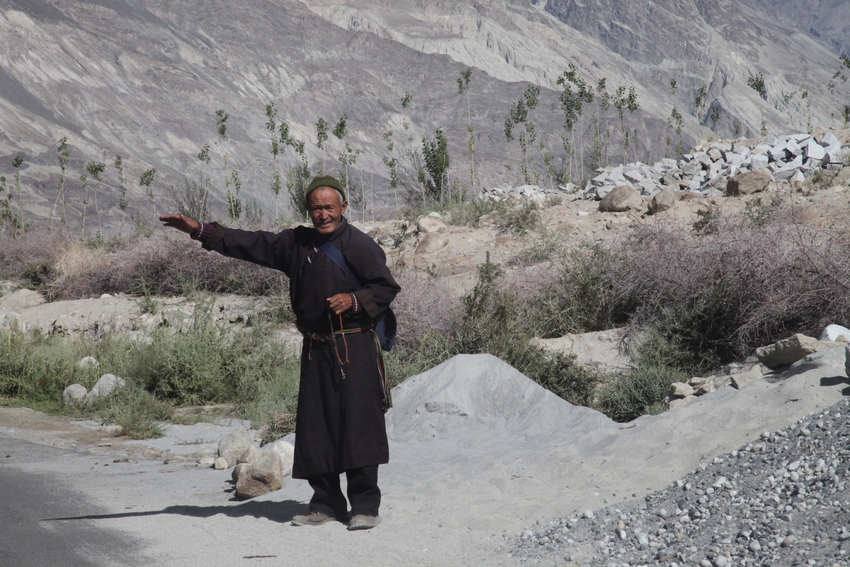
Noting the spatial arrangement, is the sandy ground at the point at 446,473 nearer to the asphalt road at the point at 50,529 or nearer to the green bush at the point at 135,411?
the asphalt road at the point at 50,529

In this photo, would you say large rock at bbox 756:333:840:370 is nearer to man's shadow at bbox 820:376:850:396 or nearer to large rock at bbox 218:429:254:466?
man's shadow at bbox 820:376:850:396

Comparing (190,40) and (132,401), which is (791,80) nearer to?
(190,40)

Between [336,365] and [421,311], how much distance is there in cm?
485

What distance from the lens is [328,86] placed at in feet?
372

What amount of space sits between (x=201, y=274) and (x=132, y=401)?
5.46m

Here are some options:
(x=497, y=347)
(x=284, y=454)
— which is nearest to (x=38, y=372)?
(x=284, y=454)

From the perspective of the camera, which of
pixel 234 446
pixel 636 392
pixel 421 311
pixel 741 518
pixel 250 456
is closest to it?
pixel 741 518

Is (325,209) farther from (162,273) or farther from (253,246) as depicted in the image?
(162,273)

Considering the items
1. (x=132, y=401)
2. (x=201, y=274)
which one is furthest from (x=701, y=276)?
(x=201, y=274)

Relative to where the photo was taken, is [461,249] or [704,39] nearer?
[461,249]

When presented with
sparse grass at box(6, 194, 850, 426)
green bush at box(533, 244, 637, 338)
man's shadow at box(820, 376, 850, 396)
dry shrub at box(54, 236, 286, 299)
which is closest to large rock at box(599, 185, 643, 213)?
sparse grass at box(6, 194, 850, 426)

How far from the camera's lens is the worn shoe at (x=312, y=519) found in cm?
402

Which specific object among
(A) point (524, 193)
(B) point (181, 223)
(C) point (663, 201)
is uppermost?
(A) point (524, 193)

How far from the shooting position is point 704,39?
178500 millimetres
